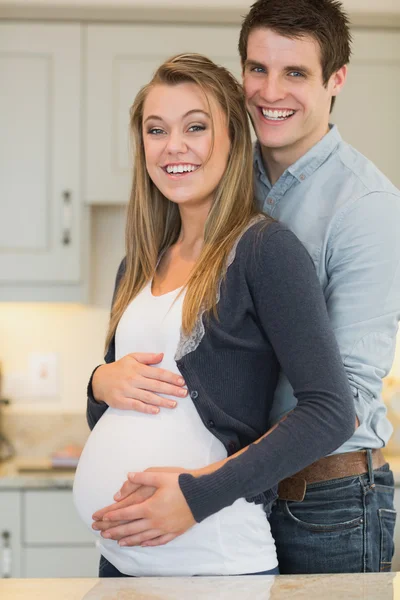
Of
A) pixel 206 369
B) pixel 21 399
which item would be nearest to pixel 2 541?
pixel 21 399

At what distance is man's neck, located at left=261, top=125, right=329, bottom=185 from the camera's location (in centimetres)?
155

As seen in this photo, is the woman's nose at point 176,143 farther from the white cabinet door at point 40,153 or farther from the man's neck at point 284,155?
the white cabinet door at point 40,153

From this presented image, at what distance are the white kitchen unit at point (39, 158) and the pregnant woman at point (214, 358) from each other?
50.4 inches

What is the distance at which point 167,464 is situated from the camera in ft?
3.85

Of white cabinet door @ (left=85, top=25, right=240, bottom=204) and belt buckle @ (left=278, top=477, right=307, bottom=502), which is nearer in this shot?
belt buckle @ (left=278, top=477, right=307, bottom=502)

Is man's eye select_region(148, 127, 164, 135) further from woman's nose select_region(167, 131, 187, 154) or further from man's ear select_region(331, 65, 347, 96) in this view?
man's ear select_region(331, 65, 347, 96)

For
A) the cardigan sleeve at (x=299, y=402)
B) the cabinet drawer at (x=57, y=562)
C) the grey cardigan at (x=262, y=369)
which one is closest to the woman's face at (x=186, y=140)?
the grey cardigan at (x=262, y=369)

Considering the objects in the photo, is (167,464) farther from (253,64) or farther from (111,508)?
(253,64)

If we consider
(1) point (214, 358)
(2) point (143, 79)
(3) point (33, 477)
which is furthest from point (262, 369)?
(2) point (143, 79)

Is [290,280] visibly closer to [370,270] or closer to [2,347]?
[370,270]

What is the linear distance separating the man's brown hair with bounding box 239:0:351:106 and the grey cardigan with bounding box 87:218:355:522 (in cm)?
46

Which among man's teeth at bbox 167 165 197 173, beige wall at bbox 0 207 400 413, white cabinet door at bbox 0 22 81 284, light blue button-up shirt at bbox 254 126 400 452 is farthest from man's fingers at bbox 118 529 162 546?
beige wall at bbox 0 207 400 413

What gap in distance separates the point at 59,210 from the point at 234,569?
1728mm

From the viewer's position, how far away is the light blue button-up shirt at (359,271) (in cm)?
134
